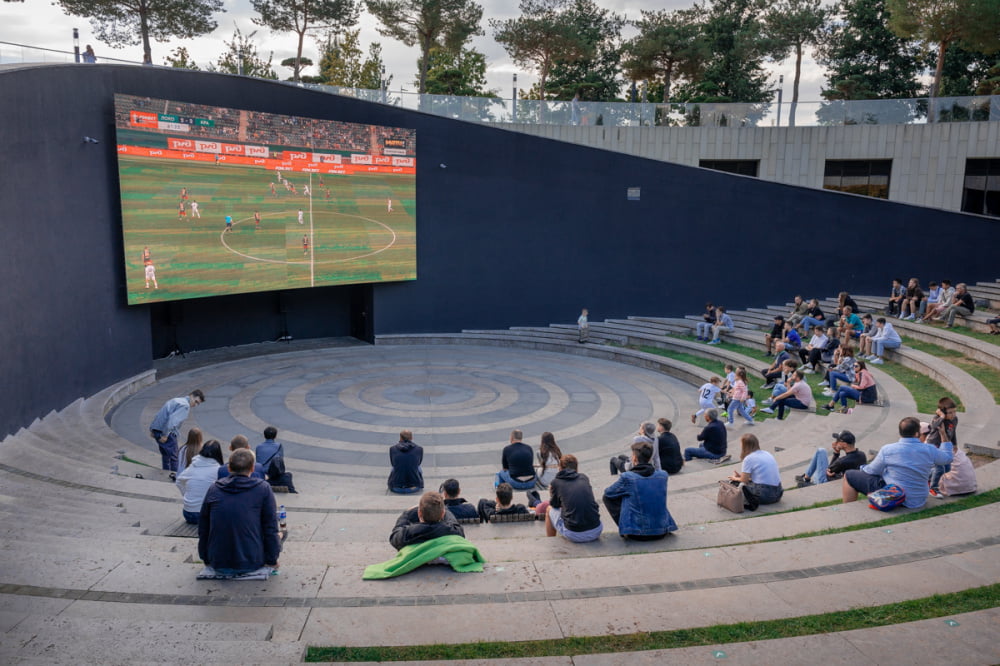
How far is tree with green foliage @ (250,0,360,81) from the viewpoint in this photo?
35.5m

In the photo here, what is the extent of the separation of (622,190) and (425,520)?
18.9 meters

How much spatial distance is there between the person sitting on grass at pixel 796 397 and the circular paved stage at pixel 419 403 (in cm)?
227

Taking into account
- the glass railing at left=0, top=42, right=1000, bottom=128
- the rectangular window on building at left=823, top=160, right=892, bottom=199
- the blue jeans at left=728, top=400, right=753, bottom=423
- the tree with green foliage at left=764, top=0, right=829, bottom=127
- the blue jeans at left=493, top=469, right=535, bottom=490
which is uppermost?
the tree with green foliage at left=764, top=0, right=829, bottom=127

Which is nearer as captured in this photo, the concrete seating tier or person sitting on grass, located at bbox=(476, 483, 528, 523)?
the concrete seating tier

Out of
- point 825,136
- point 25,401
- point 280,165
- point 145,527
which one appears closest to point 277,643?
point 145,527

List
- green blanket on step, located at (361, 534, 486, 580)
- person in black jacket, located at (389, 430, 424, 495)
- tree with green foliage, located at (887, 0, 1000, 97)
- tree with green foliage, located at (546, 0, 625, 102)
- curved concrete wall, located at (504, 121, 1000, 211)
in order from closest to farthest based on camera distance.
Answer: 1. green blanket on step, located at (361, 534, 486, 580)
2. person in black jacket, located at (389, 430, 424, 495)
3. curved concrete wall, located at (504, 121, 1000, 211)
4. tree with green foliage, located at (887, 0, 1000, 97)
5. tree with green foliage, located at (546, 0, 625, 102)

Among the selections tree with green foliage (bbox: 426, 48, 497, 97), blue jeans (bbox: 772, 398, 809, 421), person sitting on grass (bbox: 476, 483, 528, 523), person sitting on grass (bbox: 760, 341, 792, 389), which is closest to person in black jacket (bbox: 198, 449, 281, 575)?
person sitting on grass (bbox: 476, 483, 528, 523)

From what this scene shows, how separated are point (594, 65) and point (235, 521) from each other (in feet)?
136

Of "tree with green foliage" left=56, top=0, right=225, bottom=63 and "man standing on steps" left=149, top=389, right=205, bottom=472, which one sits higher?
"tree with green foliage" left=56, top=0, right=225, bottom=63

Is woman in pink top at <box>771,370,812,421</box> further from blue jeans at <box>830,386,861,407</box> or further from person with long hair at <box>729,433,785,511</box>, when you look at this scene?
person with long hair at <box>729,433,785,511</box>

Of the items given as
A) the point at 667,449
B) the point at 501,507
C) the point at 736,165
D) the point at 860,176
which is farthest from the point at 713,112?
the point at 501,507

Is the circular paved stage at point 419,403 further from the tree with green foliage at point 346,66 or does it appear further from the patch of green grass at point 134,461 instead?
the tree with green foliage at point 346,66

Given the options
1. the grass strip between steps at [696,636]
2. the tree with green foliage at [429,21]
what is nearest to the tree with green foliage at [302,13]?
the tree with green foliage at [429,21]

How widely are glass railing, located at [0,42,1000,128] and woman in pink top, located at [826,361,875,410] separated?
598 inches
